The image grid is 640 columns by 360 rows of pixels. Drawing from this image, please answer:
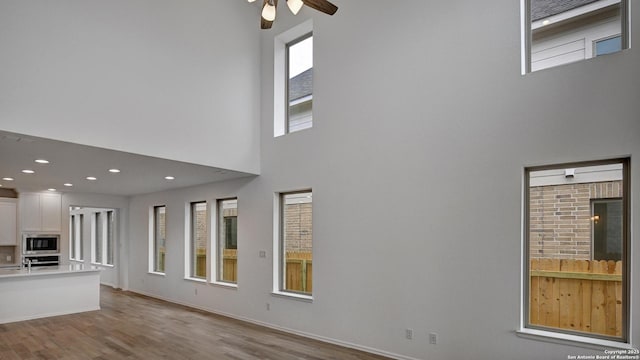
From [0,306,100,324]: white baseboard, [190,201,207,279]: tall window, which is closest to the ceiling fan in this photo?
[190,201,207,279]: tall window

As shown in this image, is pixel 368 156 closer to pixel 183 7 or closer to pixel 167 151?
pixel 167 151

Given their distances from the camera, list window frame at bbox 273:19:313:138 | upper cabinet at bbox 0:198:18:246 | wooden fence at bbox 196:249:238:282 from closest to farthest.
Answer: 1. window frame at bbox 273:19:313:138
2. wooden fence at bbox 196:249:238:282
3. upper cabinet at bbox 0:198:18:246

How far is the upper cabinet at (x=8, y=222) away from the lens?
8039 mm

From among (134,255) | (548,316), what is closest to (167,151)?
(548,316)

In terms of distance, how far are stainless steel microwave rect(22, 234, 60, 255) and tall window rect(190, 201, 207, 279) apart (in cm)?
334

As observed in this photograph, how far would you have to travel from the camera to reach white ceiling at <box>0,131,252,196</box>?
14.4 ft

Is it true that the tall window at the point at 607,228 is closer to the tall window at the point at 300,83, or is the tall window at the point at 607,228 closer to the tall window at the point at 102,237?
the tall window at the point at 300,83

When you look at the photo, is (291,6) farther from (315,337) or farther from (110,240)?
(110,240)

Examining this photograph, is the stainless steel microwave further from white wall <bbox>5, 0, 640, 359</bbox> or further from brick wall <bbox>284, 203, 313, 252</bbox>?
brick wall <bbox>284, 203, 313, 252</bbox>

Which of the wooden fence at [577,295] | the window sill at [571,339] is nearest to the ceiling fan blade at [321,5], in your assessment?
the wooden fence at [577,295]

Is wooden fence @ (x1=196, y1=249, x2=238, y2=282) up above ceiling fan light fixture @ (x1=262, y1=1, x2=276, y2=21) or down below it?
below

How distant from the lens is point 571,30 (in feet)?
12.3

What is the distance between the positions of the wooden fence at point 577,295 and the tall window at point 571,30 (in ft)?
6.19

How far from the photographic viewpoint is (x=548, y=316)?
3674mm
